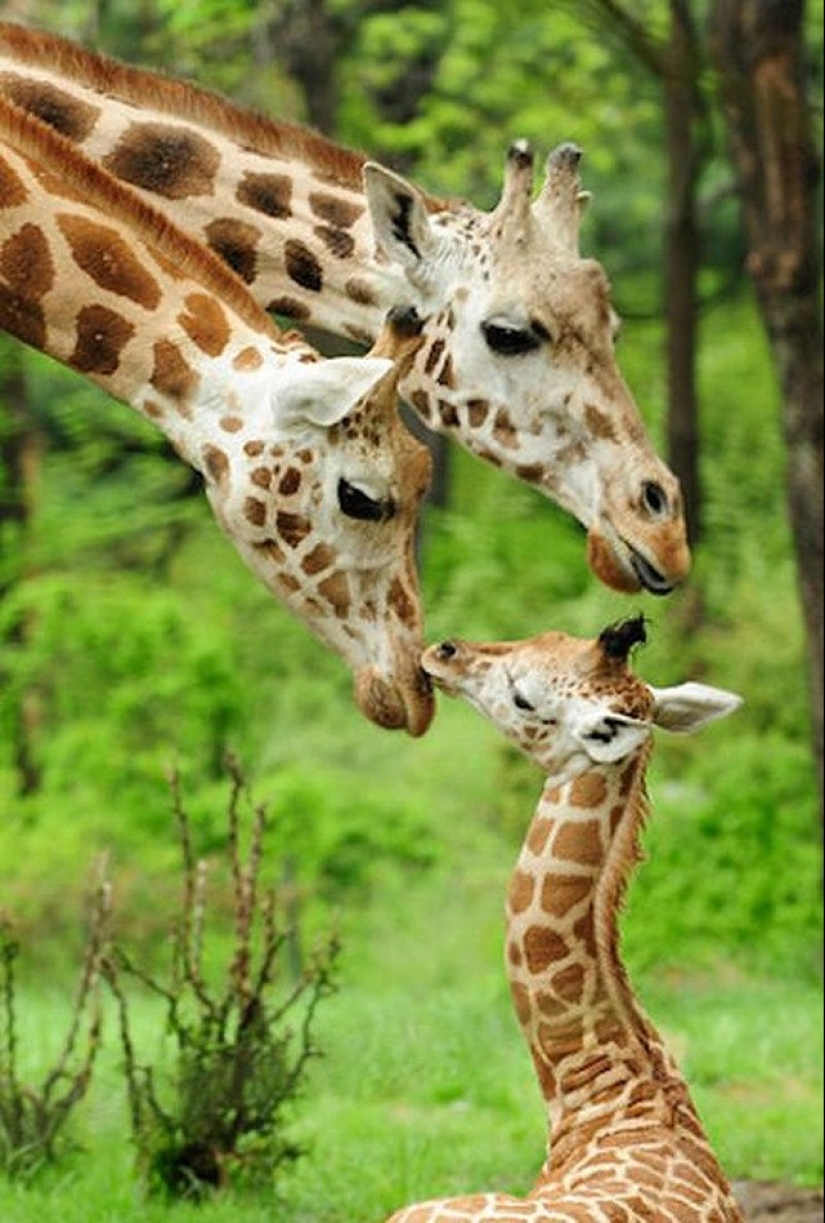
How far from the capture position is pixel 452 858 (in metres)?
15.5

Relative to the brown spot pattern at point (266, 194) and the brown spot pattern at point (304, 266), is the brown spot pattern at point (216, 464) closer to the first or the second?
the brown spot pattern at point (304, 266)

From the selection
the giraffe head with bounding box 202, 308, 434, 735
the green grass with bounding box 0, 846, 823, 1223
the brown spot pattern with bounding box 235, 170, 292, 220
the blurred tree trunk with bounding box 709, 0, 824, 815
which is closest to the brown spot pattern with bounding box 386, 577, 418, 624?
the giraffe head with bounding box 202, 308, 434, 735

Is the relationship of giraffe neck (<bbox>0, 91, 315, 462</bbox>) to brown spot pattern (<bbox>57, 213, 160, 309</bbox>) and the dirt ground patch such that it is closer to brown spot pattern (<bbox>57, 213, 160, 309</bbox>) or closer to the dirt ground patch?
brown spot pattern (<bbox>57, 213, 160, 309</bbox>)

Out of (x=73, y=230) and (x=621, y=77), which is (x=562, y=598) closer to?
(x=621, y=77)

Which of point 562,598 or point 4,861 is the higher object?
point 562,598

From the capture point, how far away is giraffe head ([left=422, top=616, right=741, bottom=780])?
577 cm

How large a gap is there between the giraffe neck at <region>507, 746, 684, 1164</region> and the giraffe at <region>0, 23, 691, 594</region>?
0.62m

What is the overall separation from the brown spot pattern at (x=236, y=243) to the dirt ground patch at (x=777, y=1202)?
12.6ft

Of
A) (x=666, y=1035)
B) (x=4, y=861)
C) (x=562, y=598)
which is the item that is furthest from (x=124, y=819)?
(x=562, y=598)

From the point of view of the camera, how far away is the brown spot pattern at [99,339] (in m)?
5.67

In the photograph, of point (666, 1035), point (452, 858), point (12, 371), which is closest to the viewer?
point (666, 1035)

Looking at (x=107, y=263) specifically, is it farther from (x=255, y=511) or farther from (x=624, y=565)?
(x=624, y=565)

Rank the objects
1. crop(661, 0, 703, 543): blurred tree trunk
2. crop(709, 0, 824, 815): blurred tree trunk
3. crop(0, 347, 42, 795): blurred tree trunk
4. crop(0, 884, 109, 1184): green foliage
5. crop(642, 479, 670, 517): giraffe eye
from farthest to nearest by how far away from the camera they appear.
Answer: crop(661, 0, 703, 543): blurred tree trunk
crop(0, 347, 42, 795): blurred tree trunk
crop(709, 0, 824, 815): blurred tree trunk
crop(0, 884, 109, 1184): green foliage
crop(642, 479, 670, 517): giraffe eye

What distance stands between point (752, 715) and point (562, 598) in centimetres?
373
